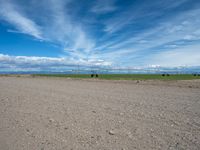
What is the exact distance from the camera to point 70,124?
5.09 meters

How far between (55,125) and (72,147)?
1.54 m

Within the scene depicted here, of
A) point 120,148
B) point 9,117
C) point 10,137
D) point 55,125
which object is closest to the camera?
point 120,148

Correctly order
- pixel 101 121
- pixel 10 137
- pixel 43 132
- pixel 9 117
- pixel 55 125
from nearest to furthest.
→ 1. pixel 10 137
2. pixel 43 132
3. pixel 55 125
4. pixel 101 121
5. pixel 9 117

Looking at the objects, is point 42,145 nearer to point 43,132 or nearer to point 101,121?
point 43,132

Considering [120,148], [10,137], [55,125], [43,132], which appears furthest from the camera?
[55,125]

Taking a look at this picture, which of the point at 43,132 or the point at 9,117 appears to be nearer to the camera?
the point at 43,132

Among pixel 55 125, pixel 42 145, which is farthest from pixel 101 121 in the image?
pixel 42 145

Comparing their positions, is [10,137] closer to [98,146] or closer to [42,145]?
[42,145]

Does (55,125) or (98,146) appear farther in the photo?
(55,125)

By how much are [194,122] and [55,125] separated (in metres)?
4.48

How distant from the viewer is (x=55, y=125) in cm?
499

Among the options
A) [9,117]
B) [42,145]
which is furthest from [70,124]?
[9,117]

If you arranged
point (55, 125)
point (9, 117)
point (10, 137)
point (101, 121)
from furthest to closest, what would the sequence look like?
1. point (9, 117)
2. point (101, 121)
3. point (55, 125)
4. point (10, 137)

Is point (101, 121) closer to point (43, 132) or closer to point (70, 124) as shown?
point (70, 124)
